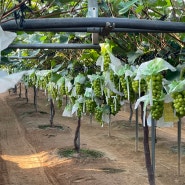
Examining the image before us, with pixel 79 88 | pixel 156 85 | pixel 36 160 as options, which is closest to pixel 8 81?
pixel 156 85

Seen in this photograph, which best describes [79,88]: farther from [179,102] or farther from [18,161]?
[18,161]

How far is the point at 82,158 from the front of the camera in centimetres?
898

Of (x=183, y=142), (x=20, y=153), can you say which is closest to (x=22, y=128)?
(x=20, y=153)

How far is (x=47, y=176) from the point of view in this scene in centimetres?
804

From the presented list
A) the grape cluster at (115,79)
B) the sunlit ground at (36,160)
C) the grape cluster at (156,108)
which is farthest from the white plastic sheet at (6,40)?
the sunlit ground at (36,160)

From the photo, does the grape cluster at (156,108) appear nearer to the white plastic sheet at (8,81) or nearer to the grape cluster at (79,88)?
the white plastic sheet at (8,81)

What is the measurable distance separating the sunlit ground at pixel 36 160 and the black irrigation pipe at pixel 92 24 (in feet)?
21.3

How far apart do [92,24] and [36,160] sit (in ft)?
24.3

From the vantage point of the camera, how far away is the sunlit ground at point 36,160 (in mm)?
8898

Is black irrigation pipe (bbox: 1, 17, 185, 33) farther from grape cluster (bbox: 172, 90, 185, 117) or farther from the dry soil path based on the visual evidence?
the dry soil path

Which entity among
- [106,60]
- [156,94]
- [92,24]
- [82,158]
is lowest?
[82,158]

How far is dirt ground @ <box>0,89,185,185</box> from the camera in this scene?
24.8 ft

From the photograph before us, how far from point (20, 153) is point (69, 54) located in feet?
12.8

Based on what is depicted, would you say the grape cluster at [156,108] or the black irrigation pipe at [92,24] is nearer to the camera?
the black irrigation pipe at [92,24]
